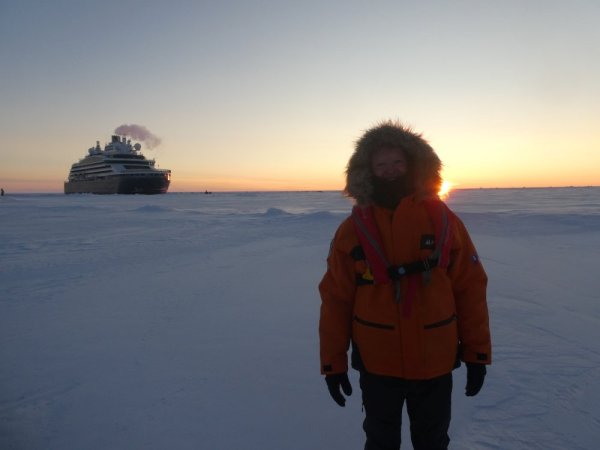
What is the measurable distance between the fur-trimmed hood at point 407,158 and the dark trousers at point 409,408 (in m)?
0.88

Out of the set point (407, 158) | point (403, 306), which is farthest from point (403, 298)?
point (407, 158)

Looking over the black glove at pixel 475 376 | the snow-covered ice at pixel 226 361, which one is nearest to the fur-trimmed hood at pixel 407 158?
the black glove at pixel 475 376

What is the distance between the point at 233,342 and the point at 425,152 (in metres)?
2.67

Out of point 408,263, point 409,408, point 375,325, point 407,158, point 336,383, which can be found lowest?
point 409,408

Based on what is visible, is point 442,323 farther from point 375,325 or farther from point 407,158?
point 407,158

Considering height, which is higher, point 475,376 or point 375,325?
point 375,325

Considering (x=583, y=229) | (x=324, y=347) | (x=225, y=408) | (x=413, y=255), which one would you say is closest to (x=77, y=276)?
(x=225, y=408)

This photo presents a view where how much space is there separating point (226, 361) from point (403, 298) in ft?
6.98

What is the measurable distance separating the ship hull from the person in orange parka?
59.5m

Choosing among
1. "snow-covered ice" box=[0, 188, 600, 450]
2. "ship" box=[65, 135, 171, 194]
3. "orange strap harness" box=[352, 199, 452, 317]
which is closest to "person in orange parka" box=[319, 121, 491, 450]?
"orange strap harness" box=[352, 199, 452, 317]

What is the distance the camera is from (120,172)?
55.9 m

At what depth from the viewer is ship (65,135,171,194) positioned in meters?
56.0

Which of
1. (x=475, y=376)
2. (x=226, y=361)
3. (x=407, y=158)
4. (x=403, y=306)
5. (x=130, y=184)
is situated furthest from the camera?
(x=130, y=184)

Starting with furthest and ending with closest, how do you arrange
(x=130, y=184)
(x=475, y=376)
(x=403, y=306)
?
(x=130, y=184) < (x=475, y=376) < (x=403, y=306)
